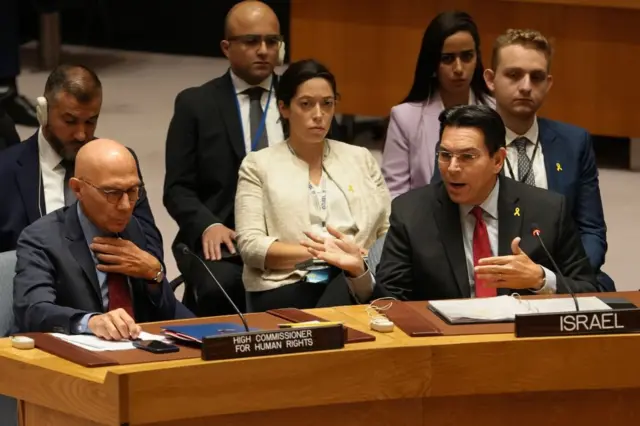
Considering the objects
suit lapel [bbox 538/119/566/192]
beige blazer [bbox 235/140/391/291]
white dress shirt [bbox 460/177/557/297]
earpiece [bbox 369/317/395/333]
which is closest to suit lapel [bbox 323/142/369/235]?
beige blazer [bbox 235/140/391/291]

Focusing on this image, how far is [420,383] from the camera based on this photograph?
11.2ft

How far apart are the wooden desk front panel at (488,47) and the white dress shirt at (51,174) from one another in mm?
4032

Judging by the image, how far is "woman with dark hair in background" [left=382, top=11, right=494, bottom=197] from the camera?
5.35 meters

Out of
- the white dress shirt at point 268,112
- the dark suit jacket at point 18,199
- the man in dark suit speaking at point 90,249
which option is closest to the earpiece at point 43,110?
the dark suit jacket at point 18,199

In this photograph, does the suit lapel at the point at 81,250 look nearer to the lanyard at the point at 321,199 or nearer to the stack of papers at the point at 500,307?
the stack of papers at the point at 500,307

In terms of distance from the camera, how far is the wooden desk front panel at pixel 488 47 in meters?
8.14

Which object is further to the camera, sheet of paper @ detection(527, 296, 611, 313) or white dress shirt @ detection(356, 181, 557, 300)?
white dress shirt @ detection(356, 181, 557, 300)

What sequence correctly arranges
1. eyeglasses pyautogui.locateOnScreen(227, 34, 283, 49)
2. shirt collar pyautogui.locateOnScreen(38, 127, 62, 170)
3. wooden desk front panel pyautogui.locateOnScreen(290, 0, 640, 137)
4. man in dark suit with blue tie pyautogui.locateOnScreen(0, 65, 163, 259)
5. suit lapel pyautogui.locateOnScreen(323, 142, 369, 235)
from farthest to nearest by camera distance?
1. wooden desk front panel pyautogui.locateOnScreen(290, 0, 640, 137)
2. eyeglasses pyautogui.locateOnScreen(227, 34, 283, 49)
3. suit lapel pyautogui.locateOnScreen(323, 142, 369, 235)
4. shirt collar pyautogui.locateOnScreen(38, 127, 62, 170)
5. man in dark suit with blue tie pyautogui.locateOnScreen(0, 65, 163, 259)

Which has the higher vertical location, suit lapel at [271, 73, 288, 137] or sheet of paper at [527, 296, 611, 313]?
suit lapel at [271, 73, 288, 137]

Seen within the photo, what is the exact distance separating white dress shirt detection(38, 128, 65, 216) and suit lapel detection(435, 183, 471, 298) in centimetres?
132

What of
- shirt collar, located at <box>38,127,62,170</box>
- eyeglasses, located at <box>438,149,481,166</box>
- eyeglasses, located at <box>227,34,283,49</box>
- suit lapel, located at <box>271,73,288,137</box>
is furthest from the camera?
eyeglasses, located at <box>227,34,283,49</box>

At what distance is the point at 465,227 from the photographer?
4.22 m

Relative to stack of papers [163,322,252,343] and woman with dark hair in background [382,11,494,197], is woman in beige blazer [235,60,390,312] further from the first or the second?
stack of papers [163,322,252,343]

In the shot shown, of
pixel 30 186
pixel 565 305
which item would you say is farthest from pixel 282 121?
pixel 565 305
